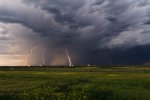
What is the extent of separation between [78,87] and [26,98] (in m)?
17.2

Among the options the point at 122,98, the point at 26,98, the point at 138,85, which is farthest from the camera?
the point at 138,85

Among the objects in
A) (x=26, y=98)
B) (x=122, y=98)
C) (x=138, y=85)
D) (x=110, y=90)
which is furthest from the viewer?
(x=138, y=85)

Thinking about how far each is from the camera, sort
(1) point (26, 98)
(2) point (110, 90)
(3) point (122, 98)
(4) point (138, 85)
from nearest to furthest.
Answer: (1) point (26, 98), (3) point (122, 98), (2) point (110, 90), (4) point (138, 85)

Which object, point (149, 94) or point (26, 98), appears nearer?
point (26, 98)

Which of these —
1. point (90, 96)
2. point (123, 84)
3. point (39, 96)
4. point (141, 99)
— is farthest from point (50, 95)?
point (123, 84)

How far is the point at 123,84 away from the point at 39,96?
27.2 metres

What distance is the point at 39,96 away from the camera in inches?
2318

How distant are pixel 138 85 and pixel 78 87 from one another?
16.5 meters

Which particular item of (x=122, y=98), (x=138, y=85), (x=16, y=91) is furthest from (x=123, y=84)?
(x=16, y=91)

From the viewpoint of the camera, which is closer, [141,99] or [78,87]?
[141,99]

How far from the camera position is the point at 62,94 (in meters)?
59.9

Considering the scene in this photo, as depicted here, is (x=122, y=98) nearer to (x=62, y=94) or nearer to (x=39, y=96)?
(x=62, y=94)

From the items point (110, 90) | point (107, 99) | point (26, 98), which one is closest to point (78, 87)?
point (110, 90)

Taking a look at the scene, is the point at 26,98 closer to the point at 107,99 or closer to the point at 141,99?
the point at 107,99
